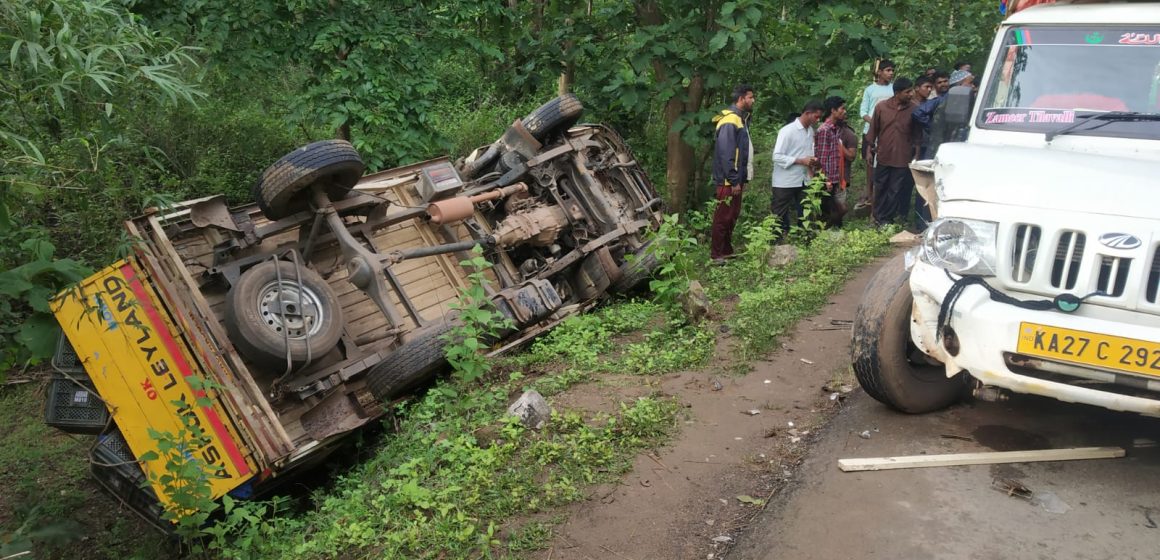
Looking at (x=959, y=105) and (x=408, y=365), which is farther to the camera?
(x=408, y=365)

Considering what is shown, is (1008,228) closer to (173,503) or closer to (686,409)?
(686,409)

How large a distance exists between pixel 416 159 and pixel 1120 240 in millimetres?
6645

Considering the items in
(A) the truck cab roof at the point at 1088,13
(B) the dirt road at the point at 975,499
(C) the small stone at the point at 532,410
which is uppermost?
(A) the truck cab roof at the point at 1088,13

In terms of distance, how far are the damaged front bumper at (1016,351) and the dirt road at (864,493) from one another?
518 millimetres

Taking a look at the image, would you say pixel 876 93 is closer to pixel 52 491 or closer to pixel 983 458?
pixel 983 458

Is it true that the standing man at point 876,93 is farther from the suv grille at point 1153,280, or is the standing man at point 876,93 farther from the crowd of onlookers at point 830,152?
the suv grille at point 1153,280

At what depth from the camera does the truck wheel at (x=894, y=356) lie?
169 inches

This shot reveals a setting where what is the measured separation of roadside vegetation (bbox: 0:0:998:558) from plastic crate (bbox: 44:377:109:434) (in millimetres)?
616

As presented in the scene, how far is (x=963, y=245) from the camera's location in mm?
3783

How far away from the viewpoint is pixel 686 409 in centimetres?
492

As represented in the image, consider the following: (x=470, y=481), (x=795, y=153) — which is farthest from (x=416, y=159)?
(x=470, y=481)

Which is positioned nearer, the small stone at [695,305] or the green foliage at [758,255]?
the small stone at [695,305]

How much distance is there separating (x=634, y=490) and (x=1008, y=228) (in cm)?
210

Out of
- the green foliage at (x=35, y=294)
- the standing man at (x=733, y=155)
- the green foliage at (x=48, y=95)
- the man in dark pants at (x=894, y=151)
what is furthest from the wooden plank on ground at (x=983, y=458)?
the man in dark pants at (x=894, y=151)
